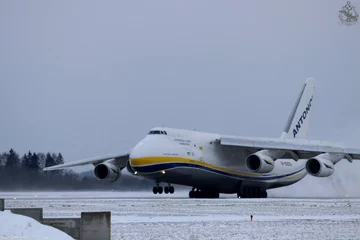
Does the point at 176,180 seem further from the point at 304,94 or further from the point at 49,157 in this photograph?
the point at 49,157

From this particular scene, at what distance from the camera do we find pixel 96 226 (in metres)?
14.1

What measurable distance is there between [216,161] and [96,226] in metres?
26.5

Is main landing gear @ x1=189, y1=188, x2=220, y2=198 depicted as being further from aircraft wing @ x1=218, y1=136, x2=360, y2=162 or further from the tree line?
the tree line

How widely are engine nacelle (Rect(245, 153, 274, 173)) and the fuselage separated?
7.38 feet

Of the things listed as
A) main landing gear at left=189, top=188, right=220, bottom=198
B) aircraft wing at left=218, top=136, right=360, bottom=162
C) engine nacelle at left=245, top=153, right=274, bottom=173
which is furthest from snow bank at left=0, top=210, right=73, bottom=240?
main landing gear at left=189, top=188, right=220, bottom=198

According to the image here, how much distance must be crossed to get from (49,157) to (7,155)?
3912mm

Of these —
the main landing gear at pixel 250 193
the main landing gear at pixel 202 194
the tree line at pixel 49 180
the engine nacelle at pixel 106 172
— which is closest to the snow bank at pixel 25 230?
the engine nacelle at pixel 106 172

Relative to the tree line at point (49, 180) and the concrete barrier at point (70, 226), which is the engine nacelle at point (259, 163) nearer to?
the tree line at point (49, 180)

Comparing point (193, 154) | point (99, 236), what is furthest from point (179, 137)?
point (99, 236)

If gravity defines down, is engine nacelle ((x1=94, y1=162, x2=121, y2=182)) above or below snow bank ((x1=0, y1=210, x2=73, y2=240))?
above

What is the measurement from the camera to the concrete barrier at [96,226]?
14.0m

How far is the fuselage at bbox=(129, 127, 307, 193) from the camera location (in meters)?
37.0

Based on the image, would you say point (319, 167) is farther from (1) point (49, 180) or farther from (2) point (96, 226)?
(2) point (96, 226)

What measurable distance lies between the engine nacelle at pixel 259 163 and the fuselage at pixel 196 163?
2.25m
